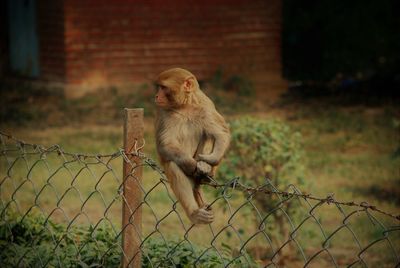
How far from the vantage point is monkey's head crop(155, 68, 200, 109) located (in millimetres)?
4375

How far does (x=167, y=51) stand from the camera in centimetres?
1712

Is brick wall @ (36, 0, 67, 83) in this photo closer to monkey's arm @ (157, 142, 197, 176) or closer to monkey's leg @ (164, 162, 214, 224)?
monkey's arm @ (157, 142, 197, 176)

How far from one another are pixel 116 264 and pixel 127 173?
87cm

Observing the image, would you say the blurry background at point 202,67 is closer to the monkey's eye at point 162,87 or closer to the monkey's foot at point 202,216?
the monkey's eye at point 162,87

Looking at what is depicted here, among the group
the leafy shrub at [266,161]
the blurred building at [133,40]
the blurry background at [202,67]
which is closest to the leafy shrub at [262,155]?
the leafy shrub at [266,161]

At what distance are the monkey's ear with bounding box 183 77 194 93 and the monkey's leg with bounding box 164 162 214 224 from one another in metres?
0.47

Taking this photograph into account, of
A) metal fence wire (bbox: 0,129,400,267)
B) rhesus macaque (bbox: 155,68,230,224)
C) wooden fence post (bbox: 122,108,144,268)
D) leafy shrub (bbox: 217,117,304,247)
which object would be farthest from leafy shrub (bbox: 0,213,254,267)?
leafy shrub (bbox: 217,117,304,247)

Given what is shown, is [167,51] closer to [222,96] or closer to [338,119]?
[222,96]

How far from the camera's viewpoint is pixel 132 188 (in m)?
4.17

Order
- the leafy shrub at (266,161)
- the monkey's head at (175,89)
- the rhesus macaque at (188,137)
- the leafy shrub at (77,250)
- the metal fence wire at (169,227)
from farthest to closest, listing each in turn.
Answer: the leafy shrub at (266,161) < the leafy shrub at (77,250) < the monkey's head at (175,89) < the rhesus macaque at (188,137) < the metal fence wire at (169,227)

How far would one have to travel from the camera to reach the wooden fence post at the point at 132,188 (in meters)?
4.15

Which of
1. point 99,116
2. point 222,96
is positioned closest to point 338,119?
point 222,96

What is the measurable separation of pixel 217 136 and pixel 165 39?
42.7 ft

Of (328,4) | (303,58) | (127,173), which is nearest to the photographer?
(127,173)
